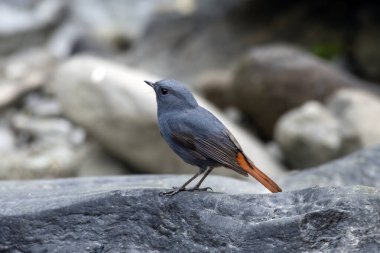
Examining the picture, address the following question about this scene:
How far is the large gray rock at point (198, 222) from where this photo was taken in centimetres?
392

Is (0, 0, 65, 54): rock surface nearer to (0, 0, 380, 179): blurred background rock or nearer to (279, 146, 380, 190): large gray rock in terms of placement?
(0, 0, 380, 179): blurred background rock

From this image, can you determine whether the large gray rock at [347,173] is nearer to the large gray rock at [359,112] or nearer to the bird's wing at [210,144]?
the bird's wing at [210,144]

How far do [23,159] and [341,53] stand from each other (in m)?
6.58

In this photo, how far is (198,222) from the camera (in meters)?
4.13

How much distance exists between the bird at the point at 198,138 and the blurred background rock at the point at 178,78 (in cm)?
449

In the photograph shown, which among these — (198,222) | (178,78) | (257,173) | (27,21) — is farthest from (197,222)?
(27,21)

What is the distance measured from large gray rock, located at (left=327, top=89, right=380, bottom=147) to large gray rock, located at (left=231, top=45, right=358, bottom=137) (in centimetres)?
68

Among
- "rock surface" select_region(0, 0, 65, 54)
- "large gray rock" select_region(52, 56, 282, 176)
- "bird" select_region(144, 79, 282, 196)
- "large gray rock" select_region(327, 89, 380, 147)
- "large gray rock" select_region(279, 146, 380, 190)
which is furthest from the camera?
"rock surface" select_region(0, 0, 65, 54)

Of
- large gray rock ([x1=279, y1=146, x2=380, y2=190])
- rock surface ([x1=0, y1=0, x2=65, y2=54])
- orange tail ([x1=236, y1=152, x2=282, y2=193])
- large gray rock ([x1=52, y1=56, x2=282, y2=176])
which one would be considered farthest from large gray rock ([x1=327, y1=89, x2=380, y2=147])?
rock surface ([x1=0, y1=0, x2=65, y2=54])

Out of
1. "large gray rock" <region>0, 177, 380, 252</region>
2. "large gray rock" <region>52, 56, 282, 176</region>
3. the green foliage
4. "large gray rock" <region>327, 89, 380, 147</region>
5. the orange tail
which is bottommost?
"large gray rock" <region>0, 177, 380, 252</region>

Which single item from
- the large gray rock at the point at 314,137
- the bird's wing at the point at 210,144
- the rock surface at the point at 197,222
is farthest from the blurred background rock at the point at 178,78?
the rock surface at the point at 197,222

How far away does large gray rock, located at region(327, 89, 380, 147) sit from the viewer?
9.98m

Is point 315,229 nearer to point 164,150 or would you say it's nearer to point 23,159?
point 164,150

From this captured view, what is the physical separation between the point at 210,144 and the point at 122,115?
483 centimetres
